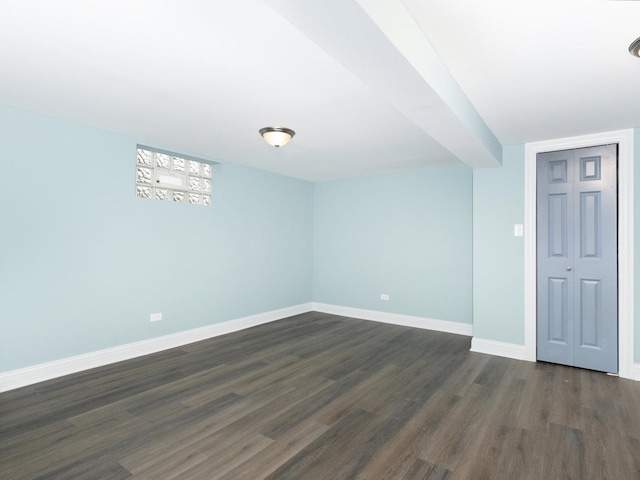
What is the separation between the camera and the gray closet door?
3.26 m

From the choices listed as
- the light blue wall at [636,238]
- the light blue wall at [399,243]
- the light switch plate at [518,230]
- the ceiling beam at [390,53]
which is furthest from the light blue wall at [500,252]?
the ceiling beam at [390,53]

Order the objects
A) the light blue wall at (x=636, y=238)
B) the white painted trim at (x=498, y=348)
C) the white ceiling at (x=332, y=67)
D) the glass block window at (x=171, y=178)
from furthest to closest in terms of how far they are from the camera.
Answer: the glass block window at (x=171, y=178) < the white painted trim at (x=498, y=348) < the light blue wall at (x=636, y=238) < the white ceiling at (x=332, y=67)

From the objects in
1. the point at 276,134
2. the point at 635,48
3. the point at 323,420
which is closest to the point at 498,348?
the point at 323,420

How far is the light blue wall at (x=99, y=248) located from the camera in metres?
2.90

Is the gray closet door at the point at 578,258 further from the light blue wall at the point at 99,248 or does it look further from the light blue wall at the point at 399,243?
the light blue wall at the point at 99,248

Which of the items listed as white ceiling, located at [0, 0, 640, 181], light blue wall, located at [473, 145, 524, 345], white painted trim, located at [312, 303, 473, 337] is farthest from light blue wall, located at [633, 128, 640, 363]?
white painted trim, located at [312, 303, 473, 337]

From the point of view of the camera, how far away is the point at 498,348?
379 cm

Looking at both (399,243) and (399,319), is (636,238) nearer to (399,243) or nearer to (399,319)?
(399,243)

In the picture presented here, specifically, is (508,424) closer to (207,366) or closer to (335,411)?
(335,411)

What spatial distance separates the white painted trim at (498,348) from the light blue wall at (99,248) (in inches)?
120

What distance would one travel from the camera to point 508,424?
2348 mm

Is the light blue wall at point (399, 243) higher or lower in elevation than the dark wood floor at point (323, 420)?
higher

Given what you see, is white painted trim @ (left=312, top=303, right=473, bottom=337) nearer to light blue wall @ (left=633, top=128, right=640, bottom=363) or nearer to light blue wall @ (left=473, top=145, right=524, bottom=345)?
light blue wall @ (left=473, top=145, right=524, bottom=345)

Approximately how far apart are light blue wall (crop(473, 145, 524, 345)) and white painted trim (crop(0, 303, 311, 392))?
3.10 metres
